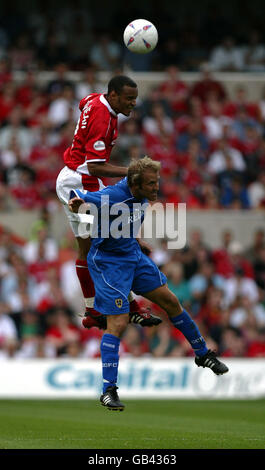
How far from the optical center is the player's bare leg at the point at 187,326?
11.0 metres

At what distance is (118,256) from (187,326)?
1.16 m

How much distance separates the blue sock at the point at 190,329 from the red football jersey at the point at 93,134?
1.82 metres

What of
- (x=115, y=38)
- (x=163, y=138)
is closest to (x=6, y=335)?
(x=163, y=138)

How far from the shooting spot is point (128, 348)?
61.3ft

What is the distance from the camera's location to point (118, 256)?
1070 centimetres

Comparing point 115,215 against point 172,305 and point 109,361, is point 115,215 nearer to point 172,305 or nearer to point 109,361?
point 172,305

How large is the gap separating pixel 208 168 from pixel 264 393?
17.5 ft

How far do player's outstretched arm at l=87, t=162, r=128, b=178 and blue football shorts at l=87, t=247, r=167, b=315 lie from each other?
83 centimetres

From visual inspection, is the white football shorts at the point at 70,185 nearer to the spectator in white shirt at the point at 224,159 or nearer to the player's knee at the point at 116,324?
the player's knee at the point at 116,324

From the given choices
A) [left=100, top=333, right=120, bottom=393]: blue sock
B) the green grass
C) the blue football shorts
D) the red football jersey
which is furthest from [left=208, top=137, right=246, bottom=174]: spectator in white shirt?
[left=100, top=333, right=120, bottom=393]: blue sock

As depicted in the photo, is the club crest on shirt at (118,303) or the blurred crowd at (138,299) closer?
the club crest on shirt at (118,303)

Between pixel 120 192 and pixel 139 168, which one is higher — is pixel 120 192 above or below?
below

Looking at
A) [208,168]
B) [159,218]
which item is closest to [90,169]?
[159,218]

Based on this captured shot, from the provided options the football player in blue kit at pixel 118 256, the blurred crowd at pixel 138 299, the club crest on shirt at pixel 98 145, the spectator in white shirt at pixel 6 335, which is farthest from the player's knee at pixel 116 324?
the spectator in white shirt at pixel 6 335
